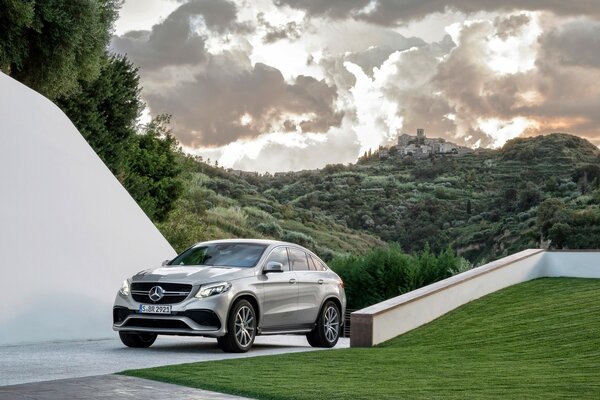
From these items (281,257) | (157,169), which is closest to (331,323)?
(281,257)

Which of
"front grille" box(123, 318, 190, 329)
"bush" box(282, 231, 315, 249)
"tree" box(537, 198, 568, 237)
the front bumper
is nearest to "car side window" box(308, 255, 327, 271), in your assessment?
the front bumper

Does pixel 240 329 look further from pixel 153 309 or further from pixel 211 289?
pixel 153 309

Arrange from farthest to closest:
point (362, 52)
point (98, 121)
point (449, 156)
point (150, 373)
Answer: point (449, 156)
point (362, 52)
point (98, 121)
point (150, 373)

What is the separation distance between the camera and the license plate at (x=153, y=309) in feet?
47.0

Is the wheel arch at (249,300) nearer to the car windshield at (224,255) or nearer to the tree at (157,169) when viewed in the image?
the car windshield at (224,255)

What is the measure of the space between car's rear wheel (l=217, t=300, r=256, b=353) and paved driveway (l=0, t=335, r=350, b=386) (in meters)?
0.14

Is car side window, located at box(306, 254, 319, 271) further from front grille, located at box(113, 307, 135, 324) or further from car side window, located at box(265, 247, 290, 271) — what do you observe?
front grille, located at box(113, 307, 135, 324)

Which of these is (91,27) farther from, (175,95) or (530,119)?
(530,119)

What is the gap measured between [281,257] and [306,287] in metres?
0.67

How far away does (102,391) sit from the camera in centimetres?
966

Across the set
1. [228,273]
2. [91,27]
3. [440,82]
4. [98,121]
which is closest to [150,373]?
[228,273]

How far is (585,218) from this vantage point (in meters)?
48.9

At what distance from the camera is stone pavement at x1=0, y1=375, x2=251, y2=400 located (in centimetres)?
926

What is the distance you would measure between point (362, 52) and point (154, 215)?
17917 millimetres
